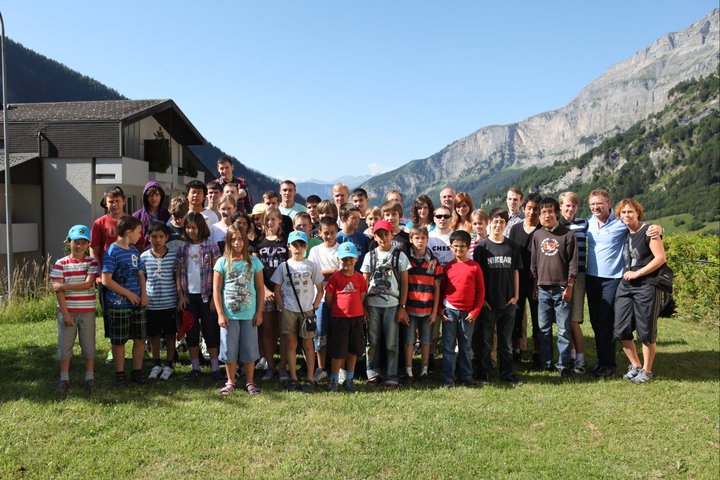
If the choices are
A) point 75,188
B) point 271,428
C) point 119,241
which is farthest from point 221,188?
point 75,188

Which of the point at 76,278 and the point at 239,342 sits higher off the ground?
the point at 76,278

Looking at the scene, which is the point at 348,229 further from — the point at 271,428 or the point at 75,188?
the point at 75,188

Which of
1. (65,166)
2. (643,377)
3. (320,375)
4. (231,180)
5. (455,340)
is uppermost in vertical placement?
(65,166)

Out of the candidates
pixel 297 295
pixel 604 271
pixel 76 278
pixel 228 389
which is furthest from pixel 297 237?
pixel 604 271

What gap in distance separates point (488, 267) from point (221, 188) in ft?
12.1

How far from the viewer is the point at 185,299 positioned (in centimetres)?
559

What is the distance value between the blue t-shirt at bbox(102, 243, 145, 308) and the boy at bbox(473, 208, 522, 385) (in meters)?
3.82

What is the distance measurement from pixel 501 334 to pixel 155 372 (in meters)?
3.97

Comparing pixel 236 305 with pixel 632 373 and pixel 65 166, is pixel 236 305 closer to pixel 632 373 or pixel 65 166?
pixel 632 373

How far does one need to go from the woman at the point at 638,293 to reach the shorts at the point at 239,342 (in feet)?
14.1

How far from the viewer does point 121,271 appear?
5.30 metres

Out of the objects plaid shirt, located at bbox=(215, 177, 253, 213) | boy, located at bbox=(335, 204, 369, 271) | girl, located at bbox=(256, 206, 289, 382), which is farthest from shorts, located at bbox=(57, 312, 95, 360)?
boy, located at bbox=(335, 204, 369, 271)

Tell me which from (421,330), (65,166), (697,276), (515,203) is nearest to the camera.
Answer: (421,330)

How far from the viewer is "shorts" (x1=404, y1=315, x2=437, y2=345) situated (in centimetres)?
578
